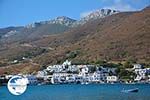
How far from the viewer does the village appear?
65.5 meters

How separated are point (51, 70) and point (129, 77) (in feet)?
54.0

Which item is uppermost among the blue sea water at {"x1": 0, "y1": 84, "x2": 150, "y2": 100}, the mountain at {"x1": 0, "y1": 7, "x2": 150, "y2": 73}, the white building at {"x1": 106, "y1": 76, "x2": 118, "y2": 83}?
the mountain at {"x1": 0, "y1": 7, "x2": 150, "y2": 73}

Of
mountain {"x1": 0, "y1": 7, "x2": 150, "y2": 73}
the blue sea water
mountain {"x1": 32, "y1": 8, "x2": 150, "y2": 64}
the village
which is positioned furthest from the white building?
the blue sea water

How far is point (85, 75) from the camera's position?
227ft

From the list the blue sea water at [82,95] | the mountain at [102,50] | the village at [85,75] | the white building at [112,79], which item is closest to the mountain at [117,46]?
the mountain at [102,50]

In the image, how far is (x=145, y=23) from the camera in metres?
99.9

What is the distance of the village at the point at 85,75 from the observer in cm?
6550

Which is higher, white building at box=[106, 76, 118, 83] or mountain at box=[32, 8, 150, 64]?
mountain at box=[32, 8, 150, 64]

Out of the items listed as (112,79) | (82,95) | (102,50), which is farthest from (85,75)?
(82,95)

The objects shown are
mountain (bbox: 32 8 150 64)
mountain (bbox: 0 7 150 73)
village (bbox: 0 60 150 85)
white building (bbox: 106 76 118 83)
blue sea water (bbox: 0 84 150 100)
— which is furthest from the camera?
mountain (bbox: 0 7 150 73)

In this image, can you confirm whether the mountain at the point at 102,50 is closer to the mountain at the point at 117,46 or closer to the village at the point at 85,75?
the mountain at the point at 117,46

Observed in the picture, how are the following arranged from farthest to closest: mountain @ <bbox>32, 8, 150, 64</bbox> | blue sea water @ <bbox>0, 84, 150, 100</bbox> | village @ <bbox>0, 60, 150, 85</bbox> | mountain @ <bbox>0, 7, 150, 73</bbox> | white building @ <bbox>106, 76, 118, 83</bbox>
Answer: mountain @ <bbox>0, 7, 150, 73</bbox>
mountain @ <bbox>32, 8, 150, 64</bbox>
village @ <bbox>0, 60, 150, 85</bbox>
white building @ <bbox>106, 76, 118, 83</bbox>
blue sea water @ <bbox>0, 84, 150, 100</bbox>

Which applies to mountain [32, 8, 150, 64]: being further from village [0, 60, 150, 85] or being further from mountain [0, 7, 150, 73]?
village [0, 60, 150, 85]

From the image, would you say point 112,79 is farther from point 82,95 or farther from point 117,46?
point 82,95
